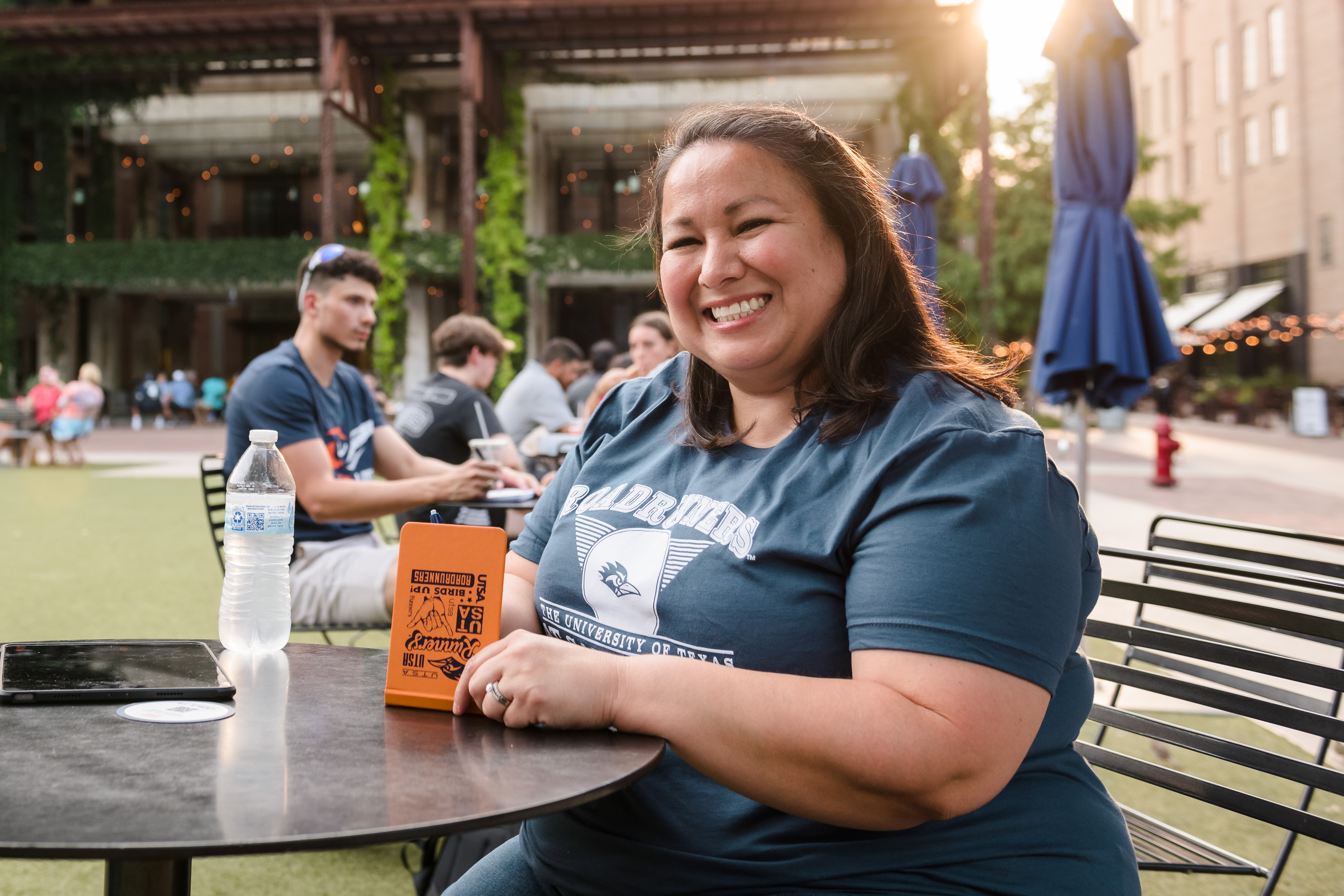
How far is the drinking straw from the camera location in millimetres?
4934

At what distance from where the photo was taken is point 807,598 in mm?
1289

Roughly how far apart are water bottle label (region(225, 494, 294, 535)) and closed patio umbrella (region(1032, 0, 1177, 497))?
401 cm

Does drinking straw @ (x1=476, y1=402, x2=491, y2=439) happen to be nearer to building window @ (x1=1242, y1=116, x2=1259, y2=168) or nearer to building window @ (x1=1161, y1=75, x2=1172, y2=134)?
building window @ (x1=1242, y1=116, x2=1259, y2=168)

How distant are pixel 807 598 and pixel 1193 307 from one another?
132 ft

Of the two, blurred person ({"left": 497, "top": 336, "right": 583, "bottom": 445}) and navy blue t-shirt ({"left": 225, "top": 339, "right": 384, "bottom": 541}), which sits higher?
blurred person ({"left": 497, "top": 336, "right": 583, "bottom": 445})

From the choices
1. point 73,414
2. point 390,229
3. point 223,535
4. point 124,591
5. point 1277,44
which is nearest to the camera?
point 223,535

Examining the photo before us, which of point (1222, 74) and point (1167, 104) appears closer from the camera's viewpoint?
point (1222, 74)

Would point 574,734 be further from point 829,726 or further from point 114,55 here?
point 114,55

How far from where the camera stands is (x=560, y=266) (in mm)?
23250

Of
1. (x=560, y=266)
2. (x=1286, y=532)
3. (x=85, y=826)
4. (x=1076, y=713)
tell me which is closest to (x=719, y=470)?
(x=1076, y=713)

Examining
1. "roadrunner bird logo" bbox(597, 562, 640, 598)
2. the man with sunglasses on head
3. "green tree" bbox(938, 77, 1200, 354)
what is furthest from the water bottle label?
"green tree" bbox(938, 77, 1200, 354)

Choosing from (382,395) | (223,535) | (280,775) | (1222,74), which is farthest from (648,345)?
(1222,74)

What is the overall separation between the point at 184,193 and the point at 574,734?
34.7 metres

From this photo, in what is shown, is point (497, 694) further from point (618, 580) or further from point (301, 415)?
point (301, 415)
